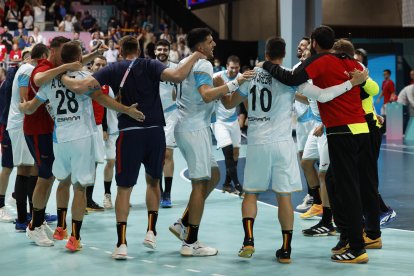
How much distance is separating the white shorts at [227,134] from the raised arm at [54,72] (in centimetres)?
462

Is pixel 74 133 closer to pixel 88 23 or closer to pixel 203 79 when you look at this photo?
pixel 203 79

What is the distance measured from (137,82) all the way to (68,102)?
33.4 inches

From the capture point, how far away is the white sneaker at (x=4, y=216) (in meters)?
10.5

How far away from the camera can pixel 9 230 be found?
991cm

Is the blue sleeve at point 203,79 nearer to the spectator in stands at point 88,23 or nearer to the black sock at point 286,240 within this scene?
the black sock at point 286,240

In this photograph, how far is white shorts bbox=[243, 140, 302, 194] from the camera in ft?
26.6

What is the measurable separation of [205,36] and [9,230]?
3577mm

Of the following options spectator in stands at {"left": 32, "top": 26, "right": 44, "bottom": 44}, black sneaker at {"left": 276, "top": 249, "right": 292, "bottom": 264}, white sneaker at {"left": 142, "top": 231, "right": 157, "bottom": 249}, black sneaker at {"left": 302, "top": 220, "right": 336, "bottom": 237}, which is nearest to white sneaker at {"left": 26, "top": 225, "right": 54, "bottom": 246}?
white sneaker at {"left": 142, "top": 231, "right": 157, "bottom": 249}

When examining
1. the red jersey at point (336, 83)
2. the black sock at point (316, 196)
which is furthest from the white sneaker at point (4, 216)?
the red jersey at point (336, 83)

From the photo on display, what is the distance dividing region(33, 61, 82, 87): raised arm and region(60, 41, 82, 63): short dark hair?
9cm

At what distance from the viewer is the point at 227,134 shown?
41.9 feet

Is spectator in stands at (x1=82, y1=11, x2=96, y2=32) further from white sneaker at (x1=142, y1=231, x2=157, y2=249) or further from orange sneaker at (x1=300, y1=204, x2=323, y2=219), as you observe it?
white sneaker at (x1=142, y1=231, x2=157, y2=249)

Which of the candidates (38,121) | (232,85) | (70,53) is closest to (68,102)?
(70,53)

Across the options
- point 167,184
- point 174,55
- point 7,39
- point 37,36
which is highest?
point 37,36
